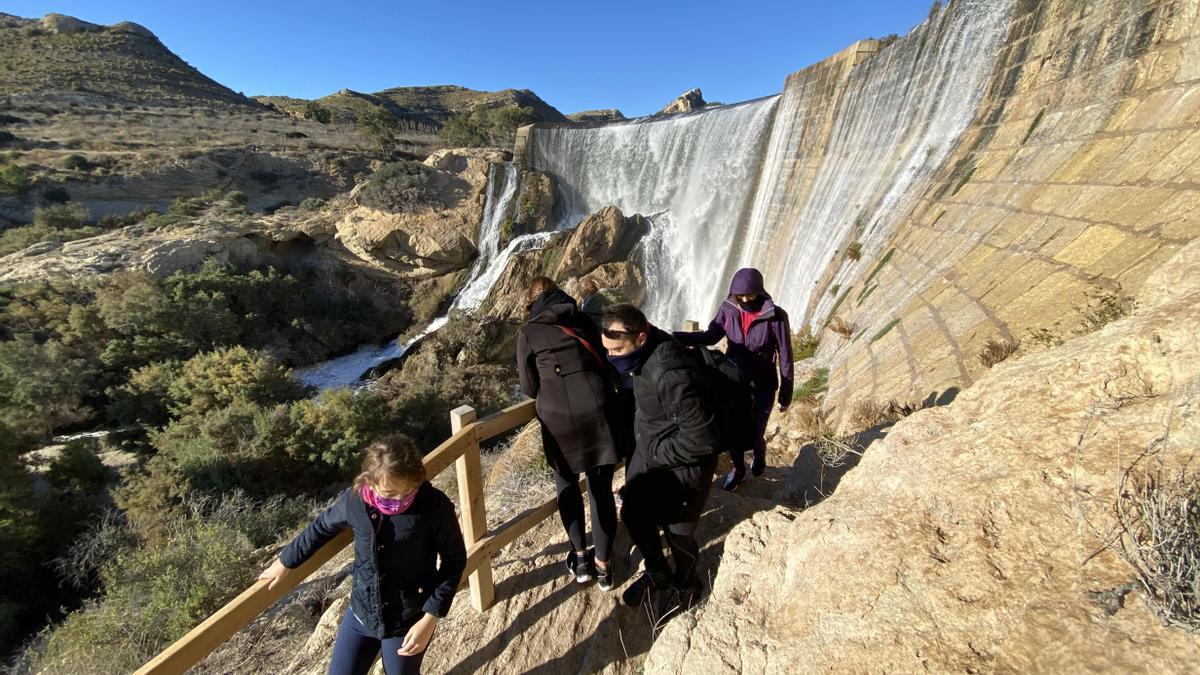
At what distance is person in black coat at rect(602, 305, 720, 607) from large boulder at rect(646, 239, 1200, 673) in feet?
1.19

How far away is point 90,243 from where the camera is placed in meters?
15.8

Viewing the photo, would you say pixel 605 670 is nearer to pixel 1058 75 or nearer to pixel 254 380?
pixel 1058 75

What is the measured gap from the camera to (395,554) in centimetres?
194

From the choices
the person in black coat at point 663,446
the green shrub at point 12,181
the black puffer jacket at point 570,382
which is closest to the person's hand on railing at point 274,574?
the black puffer jacket at point 570,382

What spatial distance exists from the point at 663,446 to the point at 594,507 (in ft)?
2.25

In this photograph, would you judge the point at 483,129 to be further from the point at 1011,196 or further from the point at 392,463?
the point at 392,463

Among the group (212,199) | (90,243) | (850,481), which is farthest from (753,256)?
(212,199)

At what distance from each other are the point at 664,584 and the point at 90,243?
21.7m

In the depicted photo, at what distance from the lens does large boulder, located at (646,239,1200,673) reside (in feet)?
4.21

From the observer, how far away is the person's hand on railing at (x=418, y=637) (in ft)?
6.43

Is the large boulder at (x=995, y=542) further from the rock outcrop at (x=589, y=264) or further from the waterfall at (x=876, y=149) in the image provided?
the rock outcrop at (x=589, y=264)

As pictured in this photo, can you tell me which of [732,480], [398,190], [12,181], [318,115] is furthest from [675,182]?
[318,115]

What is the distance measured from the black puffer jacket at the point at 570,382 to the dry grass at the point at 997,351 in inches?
109

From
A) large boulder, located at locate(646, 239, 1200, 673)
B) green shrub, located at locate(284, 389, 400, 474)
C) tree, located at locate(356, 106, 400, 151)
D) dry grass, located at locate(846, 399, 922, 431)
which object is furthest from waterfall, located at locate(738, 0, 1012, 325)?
tree, located at locate(356, 106, 400, 151)
